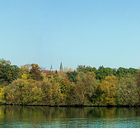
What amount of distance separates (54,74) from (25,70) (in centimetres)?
114

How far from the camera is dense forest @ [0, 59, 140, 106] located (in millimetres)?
14078

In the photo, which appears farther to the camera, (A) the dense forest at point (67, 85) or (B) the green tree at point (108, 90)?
(B) the green tree at point (108, 90)

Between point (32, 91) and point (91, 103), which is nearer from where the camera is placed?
point (32, 91)

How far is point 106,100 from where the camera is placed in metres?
19.7

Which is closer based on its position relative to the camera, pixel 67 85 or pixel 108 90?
pixel 67 85

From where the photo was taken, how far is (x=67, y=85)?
15.9 m

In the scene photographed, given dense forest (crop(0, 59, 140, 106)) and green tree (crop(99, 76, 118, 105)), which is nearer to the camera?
dense forest (crop(0, 59, 140, 106))

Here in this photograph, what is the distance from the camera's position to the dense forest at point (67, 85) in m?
14.1
